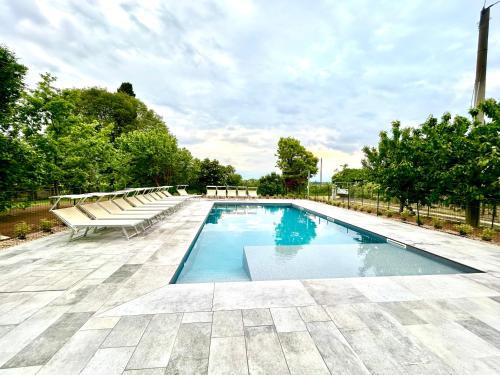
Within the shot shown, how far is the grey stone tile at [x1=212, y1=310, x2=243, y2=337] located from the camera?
2116mm

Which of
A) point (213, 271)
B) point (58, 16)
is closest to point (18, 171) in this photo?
point (58, 16)

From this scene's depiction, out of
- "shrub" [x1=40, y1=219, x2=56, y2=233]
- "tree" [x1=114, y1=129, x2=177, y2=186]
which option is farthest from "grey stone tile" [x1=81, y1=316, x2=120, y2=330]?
"tree" [x1=114, y1=129, x2=177, y2=186]

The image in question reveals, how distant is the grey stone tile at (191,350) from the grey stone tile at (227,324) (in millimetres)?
81

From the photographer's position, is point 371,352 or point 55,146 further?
point 55,146

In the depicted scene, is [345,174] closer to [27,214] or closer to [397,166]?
[397,166]

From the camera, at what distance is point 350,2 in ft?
27.0

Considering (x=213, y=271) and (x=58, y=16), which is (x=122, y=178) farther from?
(x=213, y=271)

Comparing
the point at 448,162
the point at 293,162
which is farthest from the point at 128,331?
the point at 293,162

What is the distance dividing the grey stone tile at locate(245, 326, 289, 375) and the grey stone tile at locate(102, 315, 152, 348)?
3.39ft

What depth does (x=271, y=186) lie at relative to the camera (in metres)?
20.2

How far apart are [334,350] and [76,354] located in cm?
218

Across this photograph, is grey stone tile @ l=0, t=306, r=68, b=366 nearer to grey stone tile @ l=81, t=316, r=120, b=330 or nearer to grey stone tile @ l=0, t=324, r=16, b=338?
grey stone tile @ l=0, t=324, r=16, b=338

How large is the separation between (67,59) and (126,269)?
15.1 metres

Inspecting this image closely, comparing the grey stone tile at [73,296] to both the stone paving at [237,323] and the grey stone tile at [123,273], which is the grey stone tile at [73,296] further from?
the grey stone tile at [123,273]
